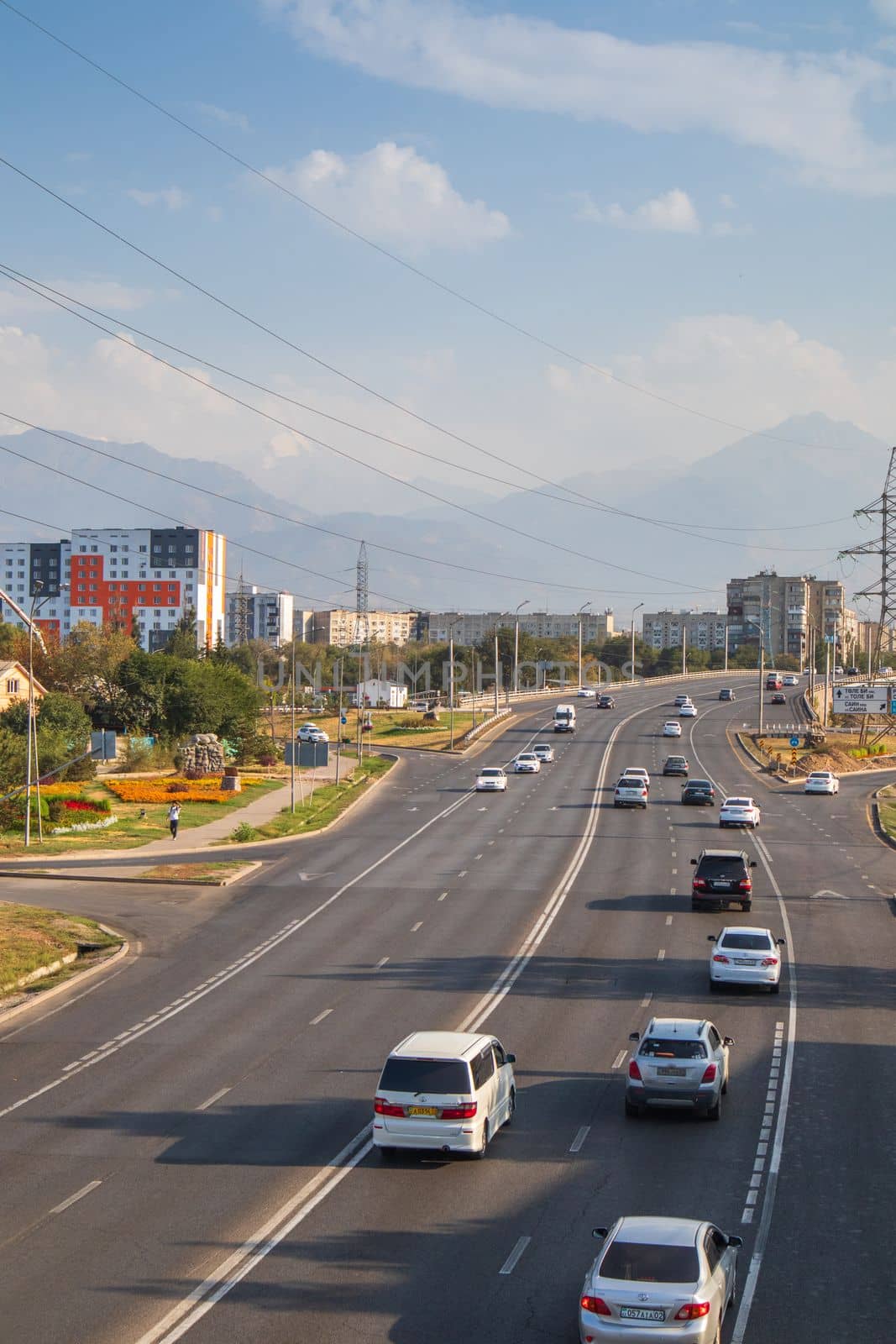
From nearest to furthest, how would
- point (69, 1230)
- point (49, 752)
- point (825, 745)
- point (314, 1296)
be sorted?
1. point (314, 1296)
2. point (69, 1230)
3. point (49, 752)
4. point (825, 745)

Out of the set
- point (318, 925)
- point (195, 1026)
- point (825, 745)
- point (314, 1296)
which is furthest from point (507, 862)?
point (825, 745)

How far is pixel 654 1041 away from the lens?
22.3 metres

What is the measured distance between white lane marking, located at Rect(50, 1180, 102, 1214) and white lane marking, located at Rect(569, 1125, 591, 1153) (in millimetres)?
6460

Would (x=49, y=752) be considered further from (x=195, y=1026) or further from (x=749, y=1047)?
(x=749, y=1047)

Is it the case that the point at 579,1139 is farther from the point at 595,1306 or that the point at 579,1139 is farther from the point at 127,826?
the point at 127,826

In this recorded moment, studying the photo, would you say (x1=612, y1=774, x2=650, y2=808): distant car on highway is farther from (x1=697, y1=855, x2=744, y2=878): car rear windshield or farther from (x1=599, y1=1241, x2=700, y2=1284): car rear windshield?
(x1=599, y1=1241, x2=700, y2=1284): car rear windshield

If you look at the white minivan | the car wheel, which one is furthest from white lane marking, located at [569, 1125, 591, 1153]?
the white minivan

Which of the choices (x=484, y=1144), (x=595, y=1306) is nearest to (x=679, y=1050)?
(x=484, y=1144)

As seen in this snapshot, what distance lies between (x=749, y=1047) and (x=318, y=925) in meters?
16.4

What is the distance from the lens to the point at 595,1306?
1266 cm

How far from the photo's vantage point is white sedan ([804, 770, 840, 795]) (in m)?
79.1

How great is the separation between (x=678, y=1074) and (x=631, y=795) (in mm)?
49349

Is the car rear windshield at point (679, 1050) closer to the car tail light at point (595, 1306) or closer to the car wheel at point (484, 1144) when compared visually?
the car wheel at point (484, 1144)

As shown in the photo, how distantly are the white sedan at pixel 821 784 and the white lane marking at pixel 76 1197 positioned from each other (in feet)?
213
